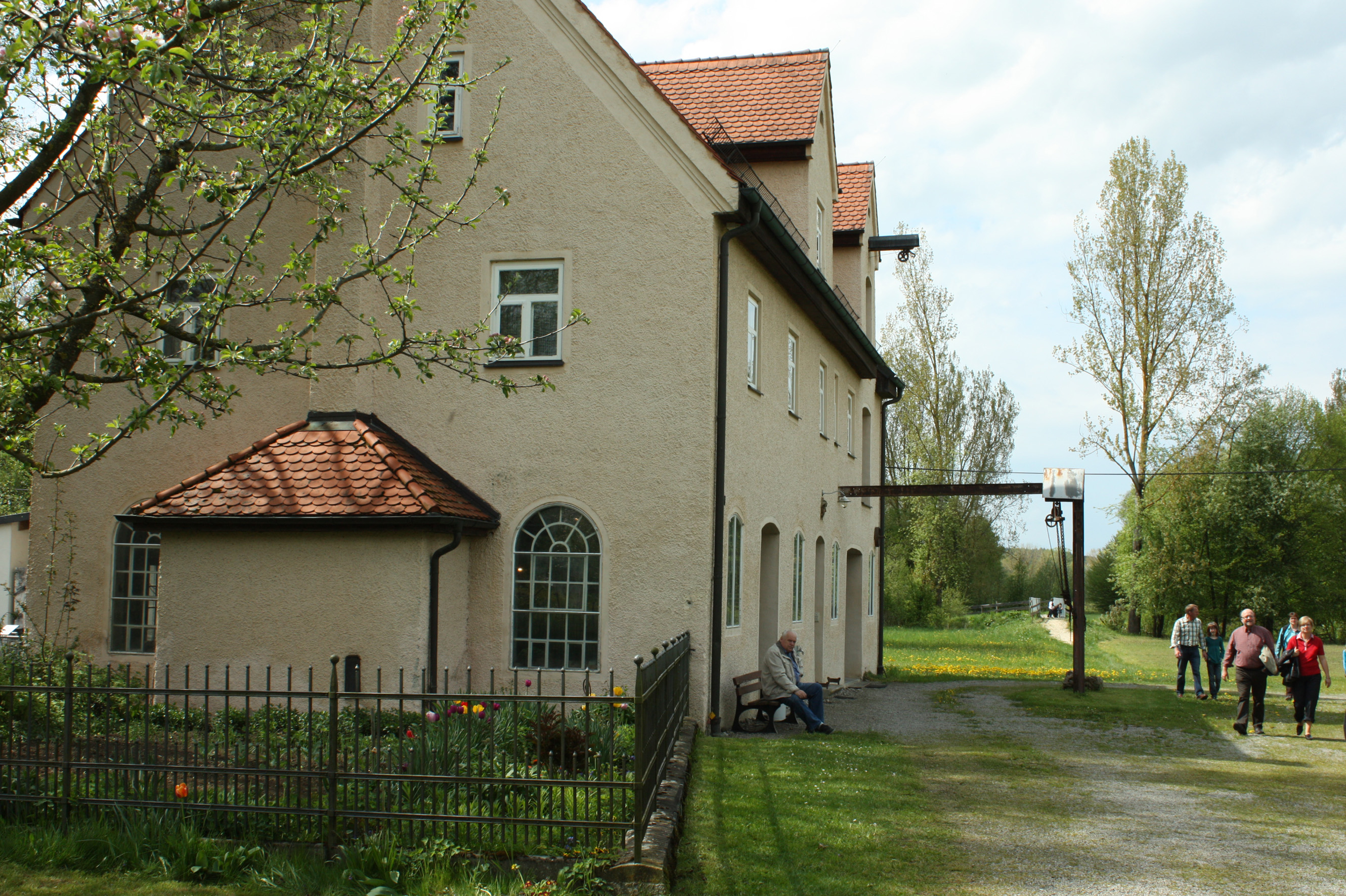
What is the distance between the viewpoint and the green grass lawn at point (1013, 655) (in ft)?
85.0

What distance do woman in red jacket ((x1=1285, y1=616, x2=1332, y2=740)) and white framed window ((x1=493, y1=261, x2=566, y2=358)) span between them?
34.9ft

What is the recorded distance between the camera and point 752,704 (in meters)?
13.3

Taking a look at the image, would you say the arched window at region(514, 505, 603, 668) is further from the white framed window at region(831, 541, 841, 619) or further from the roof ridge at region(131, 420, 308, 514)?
the white framed window at region(831, 541, 841, 619)

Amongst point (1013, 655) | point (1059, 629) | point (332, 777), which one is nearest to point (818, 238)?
point (332, 777)

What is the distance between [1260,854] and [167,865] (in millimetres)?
7257

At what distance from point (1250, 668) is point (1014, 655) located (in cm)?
1975

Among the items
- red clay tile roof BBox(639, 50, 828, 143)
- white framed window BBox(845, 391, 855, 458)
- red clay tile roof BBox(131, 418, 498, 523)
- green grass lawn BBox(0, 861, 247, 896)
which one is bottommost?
green grass lawn BBox(0, 861, 247, 896)

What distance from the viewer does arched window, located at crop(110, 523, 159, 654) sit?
Answer: 14.0 meters

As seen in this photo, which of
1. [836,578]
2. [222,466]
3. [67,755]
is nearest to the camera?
[67,755]

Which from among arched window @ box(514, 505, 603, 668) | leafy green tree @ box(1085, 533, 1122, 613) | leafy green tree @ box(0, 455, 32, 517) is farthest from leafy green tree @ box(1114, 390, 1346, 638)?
leafy green tree @ box(0, 455, 32, 517)

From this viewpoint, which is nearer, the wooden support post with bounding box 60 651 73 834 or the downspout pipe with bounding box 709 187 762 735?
the wooden support post with bounding box 60 651 73 834

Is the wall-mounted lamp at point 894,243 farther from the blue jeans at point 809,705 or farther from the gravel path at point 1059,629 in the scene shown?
the gravel path at point 1059,629

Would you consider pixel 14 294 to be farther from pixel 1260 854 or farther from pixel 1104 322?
pixel 1104 322

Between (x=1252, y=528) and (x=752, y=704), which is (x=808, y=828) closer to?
(x=752, y=704)
